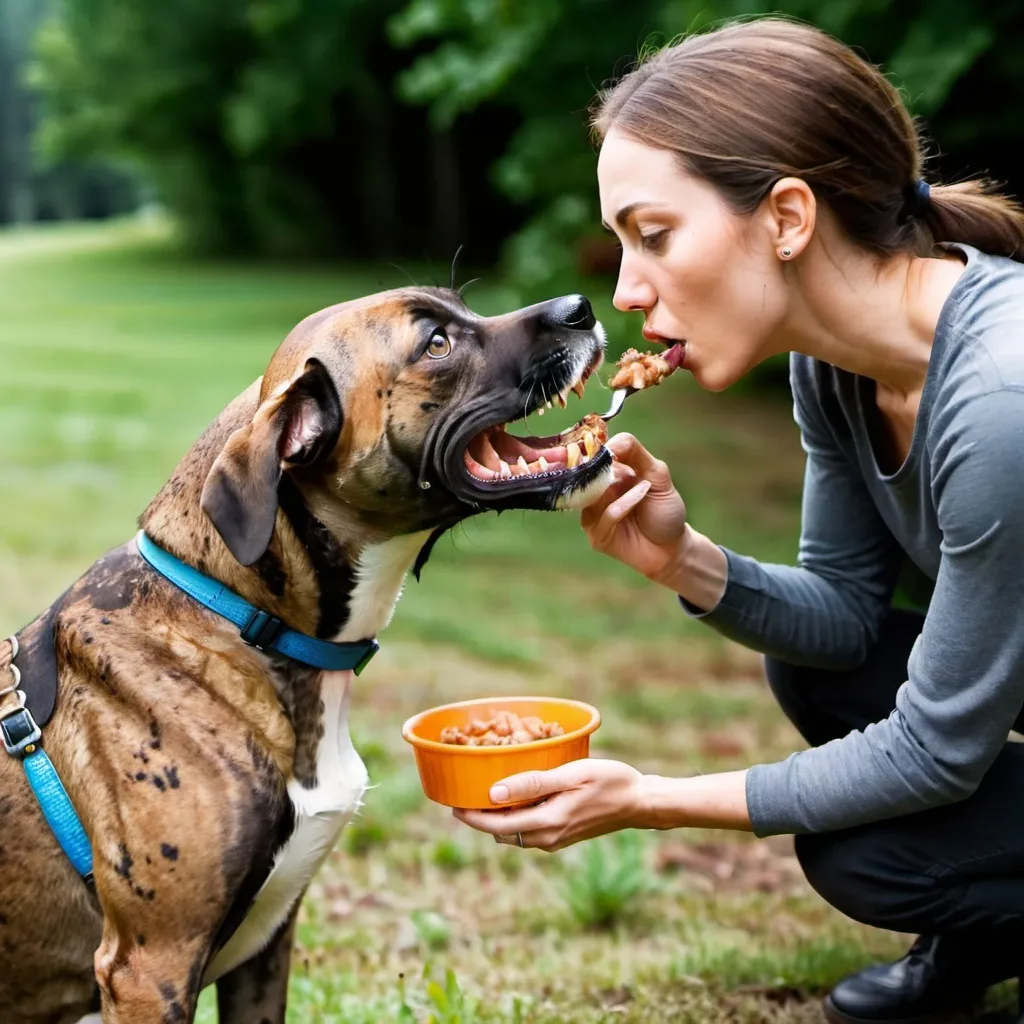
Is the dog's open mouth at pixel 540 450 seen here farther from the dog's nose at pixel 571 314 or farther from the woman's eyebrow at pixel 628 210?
the woman's eyebrow at pixel 628 210

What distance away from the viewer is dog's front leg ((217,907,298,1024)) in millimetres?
3070

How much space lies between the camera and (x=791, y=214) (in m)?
2.83

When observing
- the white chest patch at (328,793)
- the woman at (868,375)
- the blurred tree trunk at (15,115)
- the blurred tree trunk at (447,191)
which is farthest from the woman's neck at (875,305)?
the blurred tree trunk at (15,115)

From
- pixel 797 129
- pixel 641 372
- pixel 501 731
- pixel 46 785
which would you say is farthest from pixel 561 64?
pixel 46 785

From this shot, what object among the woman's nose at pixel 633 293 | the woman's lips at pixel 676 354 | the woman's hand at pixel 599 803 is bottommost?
the woman's hand at pixel 599 803

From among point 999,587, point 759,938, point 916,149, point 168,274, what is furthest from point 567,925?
point 168,274

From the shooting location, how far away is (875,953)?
3.78m

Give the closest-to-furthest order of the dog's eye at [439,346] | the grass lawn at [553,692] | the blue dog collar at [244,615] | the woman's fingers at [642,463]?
1. the blue dog collar at [244,615]
2. the dog's eye at [439,346]
3. the woman's fingers at [642,463]
4. the grass lawn at [553,692]

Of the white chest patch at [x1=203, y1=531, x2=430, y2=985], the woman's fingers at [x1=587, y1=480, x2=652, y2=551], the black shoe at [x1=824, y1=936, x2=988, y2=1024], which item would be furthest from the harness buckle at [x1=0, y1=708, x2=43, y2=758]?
the black shoe at [x1=824, y1=936, x2=988, y2=1024]

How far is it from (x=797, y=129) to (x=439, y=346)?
0.87 meters

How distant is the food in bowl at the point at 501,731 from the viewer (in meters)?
2.88

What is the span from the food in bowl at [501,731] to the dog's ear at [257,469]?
60 cm

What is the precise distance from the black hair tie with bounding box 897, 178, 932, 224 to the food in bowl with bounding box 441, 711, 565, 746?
1.33m

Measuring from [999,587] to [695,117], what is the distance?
1108 millimetres
